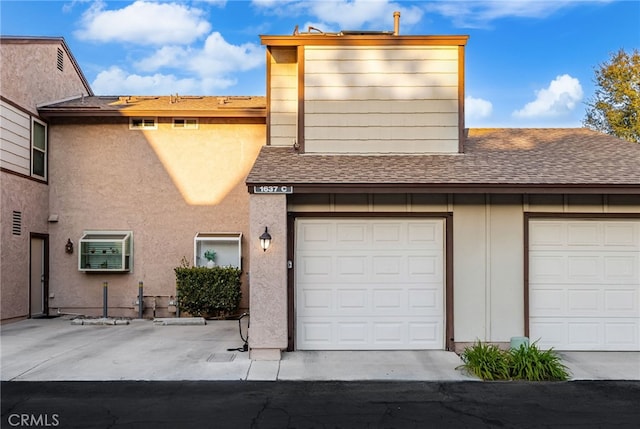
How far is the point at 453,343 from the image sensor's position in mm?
8016

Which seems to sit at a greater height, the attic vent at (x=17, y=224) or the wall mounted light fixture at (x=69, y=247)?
the attic vent at (x=17, y=224)

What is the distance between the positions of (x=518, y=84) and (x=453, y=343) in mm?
13703

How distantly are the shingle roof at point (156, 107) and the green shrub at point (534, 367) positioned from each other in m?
8.00

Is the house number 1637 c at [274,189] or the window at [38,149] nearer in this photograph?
the house number 1637 c at [274,189]

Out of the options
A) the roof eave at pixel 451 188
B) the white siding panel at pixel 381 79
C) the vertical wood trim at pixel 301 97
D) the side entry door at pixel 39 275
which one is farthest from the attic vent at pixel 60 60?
the roof eave at pixel 451 188

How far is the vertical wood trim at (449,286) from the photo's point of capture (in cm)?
803

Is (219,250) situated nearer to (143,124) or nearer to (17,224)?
(143,124)

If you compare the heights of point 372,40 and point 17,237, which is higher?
point 372,40

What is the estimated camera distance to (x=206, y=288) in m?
11.3

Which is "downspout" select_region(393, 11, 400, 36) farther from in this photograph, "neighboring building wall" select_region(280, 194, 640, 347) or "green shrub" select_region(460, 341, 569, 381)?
"green shrub" select_region(460, 341, 569, 381)

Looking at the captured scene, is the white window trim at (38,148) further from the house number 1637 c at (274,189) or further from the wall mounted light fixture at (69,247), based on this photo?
the house number 1637 c at (274,189)

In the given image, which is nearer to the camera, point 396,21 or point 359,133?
point 359,133

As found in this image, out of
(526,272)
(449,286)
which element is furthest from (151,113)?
(526,272)

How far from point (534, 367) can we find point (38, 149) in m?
11.7
